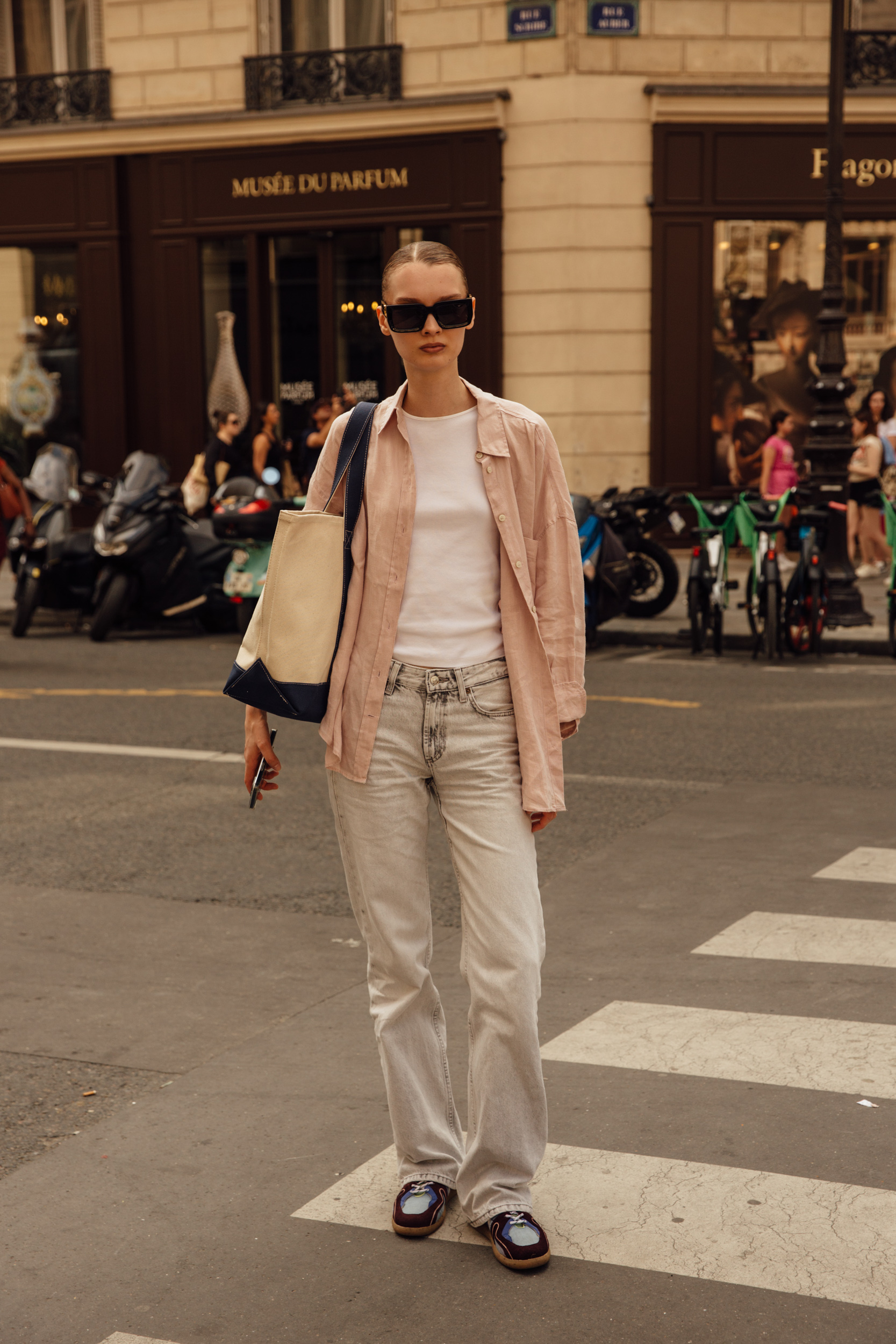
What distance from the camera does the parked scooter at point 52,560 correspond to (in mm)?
14203

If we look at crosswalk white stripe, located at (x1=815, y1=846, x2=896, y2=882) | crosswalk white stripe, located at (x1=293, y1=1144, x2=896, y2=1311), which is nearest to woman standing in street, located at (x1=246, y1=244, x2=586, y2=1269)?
crosswalk white stripe, located at (x1=293, y1=1144, x2=896, y2=1311)

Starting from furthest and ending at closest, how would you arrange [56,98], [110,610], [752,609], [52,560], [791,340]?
[56,98] → [791,340] → [52,560] → [110,610] → [752,609]

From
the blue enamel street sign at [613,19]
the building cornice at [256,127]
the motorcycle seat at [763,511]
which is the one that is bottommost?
the motorcycle seat at [763,511]

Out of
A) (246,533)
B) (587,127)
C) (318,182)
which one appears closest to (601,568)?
(246,533)

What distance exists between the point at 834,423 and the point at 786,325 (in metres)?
5.60

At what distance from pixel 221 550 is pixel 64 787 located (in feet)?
21.9

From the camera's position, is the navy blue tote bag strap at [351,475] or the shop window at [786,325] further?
the shop window at [786,325]

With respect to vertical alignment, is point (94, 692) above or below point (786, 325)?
below

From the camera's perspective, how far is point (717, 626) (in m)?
12.4

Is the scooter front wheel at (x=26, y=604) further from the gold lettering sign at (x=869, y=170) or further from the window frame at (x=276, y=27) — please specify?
the gold lettering sign at (x=869, y=170)

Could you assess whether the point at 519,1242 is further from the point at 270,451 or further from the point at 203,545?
the point at 270,451

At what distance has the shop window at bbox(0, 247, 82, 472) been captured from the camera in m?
21.0

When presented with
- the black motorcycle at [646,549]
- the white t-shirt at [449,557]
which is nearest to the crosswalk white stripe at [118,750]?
the white t-shirt at [449,557]

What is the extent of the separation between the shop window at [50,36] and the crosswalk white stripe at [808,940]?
17944 mm
